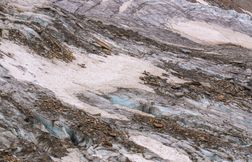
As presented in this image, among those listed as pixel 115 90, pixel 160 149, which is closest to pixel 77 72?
pixel 115 90

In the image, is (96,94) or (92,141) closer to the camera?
(92,141)

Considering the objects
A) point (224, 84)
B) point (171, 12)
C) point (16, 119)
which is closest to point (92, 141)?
point (16, 119)

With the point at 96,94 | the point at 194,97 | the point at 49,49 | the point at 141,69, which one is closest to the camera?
the point at 96,94

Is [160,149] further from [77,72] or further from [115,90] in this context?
[77,72]

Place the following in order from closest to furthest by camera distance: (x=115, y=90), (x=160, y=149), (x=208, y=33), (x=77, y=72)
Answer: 1. (x=160, y=149)
2. (x=115, y=90)
3. (x=77, y=72)
4. (x=208, y=33)

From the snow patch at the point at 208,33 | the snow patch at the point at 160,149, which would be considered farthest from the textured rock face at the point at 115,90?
the snow patch at the point at 208,33

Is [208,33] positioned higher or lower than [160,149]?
lower

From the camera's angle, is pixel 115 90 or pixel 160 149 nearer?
pixel 160 149

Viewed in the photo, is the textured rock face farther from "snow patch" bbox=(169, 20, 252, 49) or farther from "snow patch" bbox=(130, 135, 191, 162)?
"snow patch" bbox=(169, 20, 252, 49)

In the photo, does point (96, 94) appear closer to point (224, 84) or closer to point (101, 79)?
point (101, 79)

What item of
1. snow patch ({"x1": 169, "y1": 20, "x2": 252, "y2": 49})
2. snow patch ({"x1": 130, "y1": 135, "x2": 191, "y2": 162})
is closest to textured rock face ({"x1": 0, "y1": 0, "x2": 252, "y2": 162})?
snow patch ({"x1": 130, "y1": 135, "x2": 191, "y2": 162})
